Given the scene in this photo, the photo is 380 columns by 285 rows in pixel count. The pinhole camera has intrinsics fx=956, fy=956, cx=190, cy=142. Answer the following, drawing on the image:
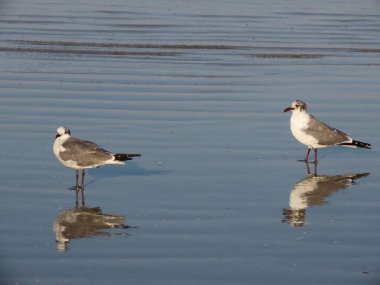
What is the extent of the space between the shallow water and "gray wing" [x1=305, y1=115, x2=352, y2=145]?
0.27 metres

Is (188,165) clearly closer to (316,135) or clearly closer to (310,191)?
(310,191)

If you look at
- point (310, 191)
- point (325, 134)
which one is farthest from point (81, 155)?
point (325, 134)

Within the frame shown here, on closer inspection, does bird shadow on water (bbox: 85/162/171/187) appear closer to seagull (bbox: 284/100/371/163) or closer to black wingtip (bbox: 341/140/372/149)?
seagull (bbox: 284/100/371/163)

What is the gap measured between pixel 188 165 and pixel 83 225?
2919mm

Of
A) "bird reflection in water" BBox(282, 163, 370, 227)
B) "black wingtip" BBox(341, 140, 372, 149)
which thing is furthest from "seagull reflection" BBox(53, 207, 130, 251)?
"black wingtip" BBox(341, 140, 372, 149)

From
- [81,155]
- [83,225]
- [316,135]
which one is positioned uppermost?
[316,135]

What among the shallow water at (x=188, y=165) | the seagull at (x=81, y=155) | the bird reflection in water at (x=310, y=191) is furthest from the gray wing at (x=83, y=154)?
the bird reflection in water at (x=310, y=191)

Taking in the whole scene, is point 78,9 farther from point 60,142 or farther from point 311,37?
point 60,142

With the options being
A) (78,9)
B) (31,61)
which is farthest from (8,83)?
(78,9)

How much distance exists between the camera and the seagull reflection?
8938 mm

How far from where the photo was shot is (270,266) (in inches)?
319

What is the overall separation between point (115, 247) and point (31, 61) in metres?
13.6

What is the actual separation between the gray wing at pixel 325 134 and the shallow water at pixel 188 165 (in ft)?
0.90

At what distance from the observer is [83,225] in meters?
9.42
